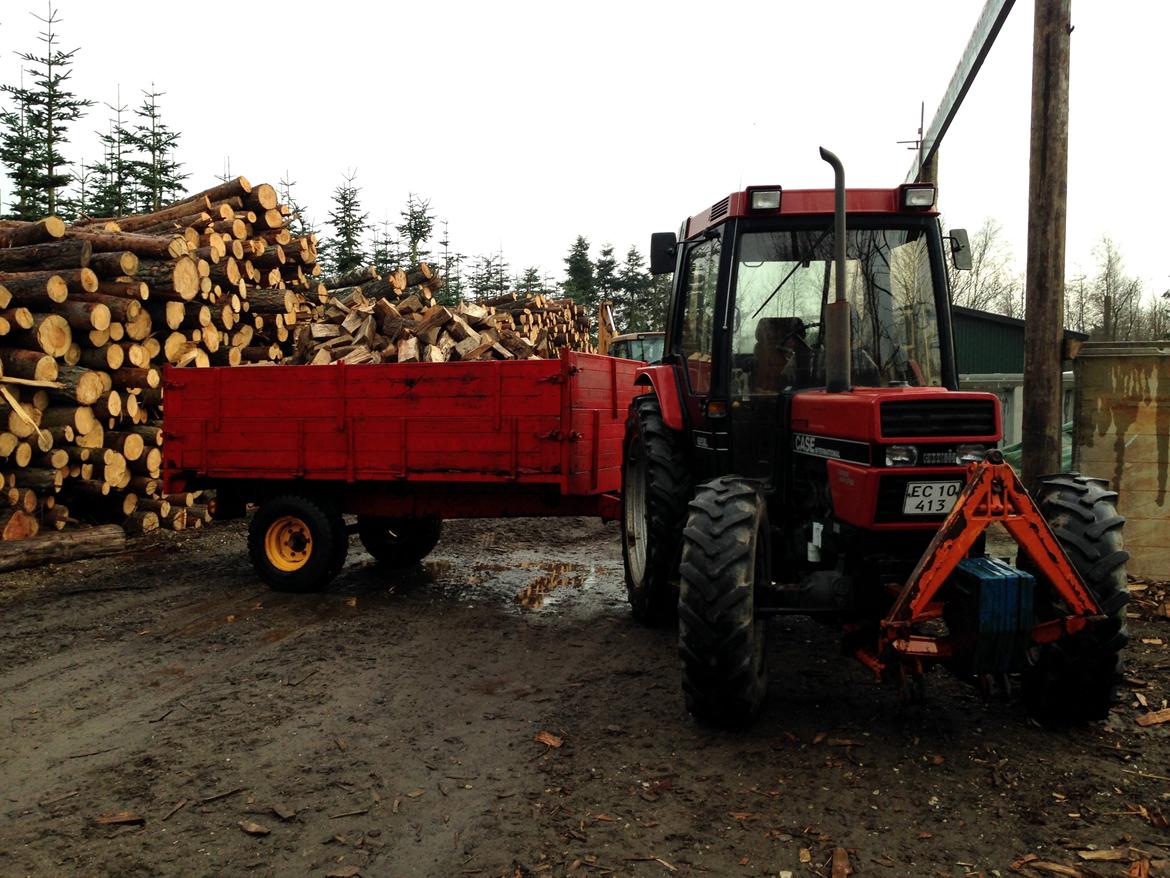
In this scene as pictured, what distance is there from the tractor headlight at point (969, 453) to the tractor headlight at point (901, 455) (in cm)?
22

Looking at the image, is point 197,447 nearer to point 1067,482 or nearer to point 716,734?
point 716,734

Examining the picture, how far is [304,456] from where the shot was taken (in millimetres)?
7367

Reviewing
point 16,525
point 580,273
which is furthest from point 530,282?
point 16,525

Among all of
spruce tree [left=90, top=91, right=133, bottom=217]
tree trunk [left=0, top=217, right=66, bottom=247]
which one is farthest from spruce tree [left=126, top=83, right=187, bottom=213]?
tree trunk [left=0, top=217, right=66, bottom=247]

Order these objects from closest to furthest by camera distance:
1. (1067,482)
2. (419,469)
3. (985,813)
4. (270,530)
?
(985,813), (1067,482), (419,469), (270,530)

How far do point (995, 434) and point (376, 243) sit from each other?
3545cm

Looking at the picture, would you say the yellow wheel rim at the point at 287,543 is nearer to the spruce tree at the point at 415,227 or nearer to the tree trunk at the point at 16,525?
the tree trunk at the point at 16,525

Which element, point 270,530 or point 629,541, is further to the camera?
point 270,530

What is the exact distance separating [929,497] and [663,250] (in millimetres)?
2531

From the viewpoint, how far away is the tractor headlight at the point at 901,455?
4129mm

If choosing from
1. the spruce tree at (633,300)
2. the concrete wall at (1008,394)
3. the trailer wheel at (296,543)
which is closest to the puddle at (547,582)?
the trailer wheel at (296,543)

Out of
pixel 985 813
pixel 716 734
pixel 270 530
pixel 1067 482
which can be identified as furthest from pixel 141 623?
pixel 1067 482

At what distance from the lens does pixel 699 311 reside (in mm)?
5559

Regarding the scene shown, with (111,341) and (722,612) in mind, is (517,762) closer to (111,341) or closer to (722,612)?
(722,612)
